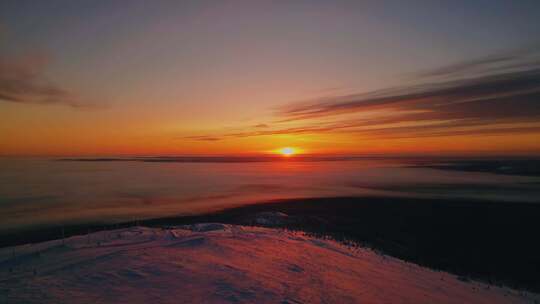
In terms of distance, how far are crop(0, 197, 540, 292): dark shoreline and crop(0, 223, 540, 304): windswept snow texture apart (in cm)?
594

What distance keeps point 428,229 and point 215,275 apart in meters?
21.3

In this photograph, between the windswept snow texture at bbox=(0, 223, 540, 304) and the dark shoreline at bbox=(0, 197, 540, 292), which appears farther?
the dark shoreline at bbox=(0, 197, 540, 292)

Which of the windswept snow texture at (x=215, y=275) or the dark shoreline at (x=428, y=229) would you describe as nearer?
the windswept snow texture at (x=215, y=275)

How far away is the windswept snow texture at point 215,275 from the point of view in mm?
7648

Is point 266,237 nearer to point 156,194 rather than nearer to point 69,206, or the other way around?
point 69,206

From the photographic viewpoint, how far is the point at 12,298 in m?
7.11

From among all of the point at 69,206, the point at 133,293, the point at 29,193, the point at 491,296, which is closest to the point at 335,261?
the point at 491,296

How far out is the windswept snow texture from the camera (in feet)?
25.1

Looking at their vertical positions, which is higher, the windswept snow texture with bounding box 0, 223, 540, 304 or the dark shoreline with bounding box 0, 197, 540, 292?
the windswept snow texture with bounding box 0, 223, 540, 304

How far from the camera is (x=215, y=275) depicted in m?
8.92

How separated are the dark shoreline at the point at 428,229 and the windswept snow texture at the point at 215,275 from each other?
19.5ft

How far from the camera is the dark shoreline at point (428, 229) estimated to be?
17.3 m

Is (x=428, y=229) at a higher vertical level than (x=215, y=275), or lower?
lower

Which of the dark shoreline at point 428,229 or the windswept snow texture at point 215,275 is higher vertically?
the windswept snow texture at point 215,275
